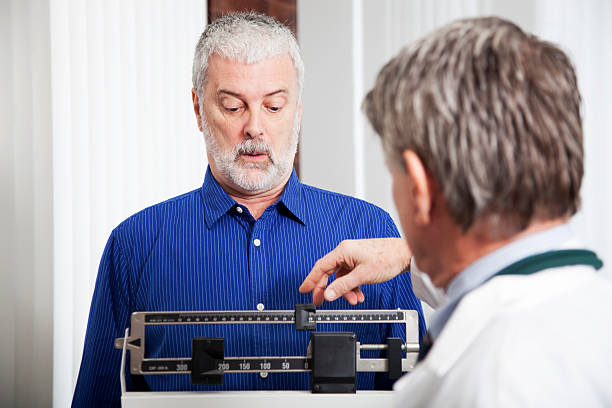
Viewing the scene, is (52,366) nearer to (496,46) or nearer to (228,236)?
(228,236)

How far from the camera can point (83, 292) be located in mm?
2408

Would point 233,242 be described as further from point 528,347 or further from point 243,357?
point 528,347

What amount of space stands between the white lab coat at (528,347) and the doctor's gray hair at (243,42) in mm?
963

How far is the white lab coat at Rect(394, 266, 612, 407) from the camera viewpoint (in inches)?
24.7

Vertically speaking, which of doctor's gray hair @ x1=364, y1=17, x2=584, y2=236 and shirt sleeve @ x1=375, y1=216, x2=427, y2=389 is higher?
doctor's gray hair @ x1=364, y1=17, x2=584, y2=236

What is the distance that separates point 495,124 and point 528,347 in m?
0.27

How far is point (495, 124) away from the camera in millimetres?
737

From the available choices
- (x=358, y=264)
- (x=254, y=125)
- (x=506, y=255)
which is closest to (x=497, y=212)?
(x=506, y=255)

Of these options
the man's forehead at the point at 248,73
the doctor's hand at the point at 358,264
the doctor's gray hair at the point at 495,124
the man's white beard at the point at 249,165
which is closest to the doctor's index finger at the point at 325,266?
the doctor's hand at the point at 358,264

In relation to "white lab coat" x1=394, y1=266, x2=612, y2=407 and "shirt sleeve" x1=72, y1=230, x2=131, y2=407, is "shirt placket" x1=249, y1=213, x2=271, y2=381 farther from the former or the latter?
"white lab coat" x1=394, y1=266, x2=612, y2=407

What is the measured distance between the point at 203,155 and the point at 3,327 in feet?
3.71

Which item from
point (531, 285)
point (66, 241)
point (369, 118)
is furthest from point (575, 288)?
point (66, 241)

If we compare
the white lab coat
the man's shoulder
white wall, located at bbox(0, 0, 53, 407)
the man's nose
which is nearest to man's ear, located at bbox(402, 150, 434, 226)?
the white lab coat

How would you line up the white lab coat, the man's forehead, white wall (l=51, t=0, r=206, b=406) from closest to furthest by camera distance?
the white lab coat → the man's forehead → white wall (l=51, t=0, r=206, b=406)
